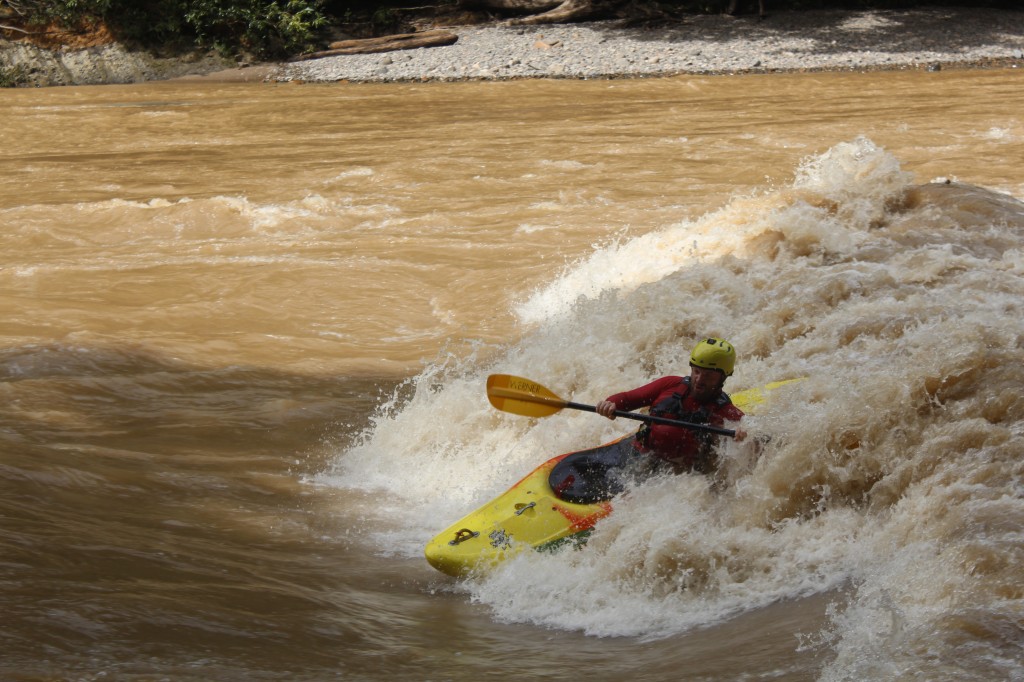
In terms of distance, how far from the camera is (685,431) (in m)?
4.78

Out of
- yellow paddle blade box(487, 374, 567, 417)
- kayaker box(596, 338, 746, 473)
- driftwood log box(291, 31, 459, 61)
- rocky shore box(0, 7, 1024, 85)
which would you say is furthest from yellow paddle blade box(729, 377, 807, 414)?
driftwood log box(291, 31, 459, 61)

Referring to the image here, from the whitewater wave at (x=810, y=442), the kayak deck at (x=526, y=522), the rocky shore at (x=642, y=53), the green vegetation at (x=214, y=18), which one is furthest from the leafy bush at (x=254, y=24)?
the kayak deck at (x=526, y=522)

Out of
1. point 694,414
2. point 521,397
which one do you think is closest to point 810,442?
point 694,414

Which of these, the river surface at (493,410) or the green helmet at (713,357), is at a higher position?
the green helmet at (713,357)

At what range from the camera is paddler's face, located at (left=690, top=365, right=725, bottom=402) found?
465 centimetres

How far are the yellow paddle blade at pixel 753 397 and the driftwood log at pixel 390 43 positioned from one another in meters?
16.2

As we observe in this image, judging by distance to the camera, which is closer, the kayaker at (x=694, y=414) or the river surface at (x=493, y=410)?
the river surface at (x=493, y=410)

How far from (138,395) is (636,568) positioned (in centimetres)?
348

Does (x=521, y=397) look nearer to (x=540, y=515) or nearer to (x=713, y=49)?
(x=540, y=515)

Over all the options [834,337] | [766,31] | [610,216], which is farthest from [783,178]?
[766,31]

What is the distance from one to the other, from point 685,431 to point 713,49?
1524cm

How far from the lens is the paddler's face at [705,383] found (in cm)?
465

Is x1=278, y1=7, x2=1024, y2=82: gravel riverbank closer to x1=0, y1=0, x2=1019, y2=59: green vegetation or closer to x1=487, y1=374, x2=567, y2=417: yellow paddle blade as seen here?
x1=0, y1=0, x2=1019, y2=59: green vegetation

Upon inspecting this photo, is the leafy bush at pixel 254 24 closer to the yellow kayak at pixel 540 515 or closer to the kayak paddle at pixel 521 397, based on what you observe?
the kayak paddle at pixel 521 397
